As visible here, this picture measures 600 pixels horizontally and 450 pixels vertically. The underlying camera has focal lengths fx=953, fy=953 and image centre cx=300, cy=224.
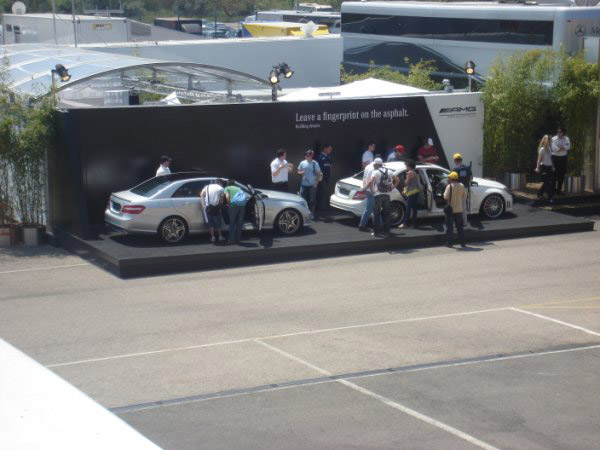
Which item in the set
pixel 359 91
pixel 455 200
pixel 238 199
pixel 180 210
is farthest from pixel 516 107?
pixel 180 210

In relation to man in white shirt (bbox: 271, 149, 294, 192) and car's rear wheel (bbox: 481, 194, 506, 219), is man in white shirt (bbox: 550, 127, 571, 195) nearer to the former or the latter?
car's rear wheel (bbox: 481, 194, 506, 219)

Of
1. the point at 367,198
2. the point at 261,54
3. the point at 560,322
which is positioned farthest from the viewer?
the point at 261,54

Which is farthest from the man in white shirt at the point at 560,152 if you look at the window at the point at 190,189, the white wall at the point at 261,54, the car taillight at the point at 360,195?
the white wall at the point at 261,54

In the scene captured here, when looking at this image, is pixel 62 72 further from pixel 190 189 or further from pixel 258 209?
pixel 258 209

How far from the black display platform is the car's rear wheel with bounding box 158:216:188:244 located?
16 cm

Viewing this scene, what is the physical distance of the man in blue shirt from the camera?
21.1 metres

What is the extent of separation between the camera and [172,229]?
19.0 meters

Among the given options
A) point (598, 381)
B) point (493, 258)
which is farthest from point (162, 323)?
point (493, 258)

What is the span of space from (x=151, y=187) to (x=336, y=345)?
7.47 metres

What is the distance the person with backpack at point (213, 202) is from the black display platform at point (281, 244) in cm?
46

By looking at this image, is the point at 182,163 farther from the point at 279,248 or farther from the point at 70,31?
the point at 70,31

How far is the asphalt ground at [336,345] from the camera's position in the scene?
382 inches

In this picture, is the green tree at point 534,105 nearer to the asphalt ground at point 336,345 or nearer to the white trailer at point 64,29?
the asphalt ground at point 336,345

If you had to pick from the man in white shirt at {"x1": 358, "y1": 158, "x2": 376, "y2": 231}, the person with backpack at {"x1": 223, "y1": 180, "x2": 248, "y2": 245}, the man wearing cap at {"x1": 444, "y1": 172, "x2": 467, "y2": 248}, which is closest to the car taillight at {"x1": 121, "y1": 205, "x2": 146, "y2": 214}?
the person with backpack at {"x1": 223, "y1": 180, "x2": 248, "y2": 245}
